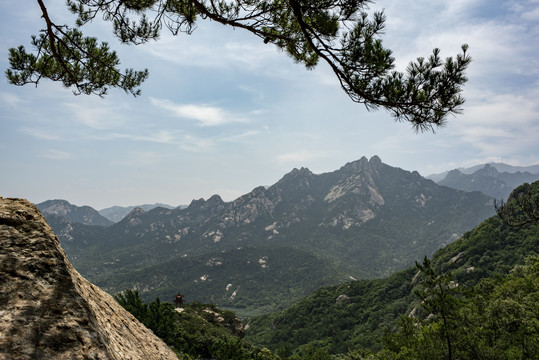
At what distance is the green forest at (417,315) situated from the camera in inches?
515

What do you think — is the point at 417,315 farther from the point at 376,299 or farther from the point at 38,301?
the point at 38,301

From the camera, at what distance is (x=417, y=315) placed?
1721 inches

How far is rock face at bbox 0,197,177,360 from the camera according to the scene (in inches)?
96.6

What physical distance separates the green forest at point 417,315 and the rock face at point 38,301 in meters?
10.4

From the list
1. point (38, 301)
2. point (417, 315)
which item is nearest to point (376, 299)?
point (417, 315)

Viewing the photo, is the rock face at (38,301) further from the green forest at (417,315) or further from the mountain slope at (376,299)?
the mountain slope at (376,299)

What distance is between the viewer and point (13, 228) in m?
3.29

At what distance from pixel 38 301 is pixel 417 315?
5469 cm

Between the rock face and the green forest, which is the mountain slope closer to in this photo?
the green forest

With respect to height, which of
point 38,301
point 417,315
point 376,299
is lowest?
point 376,299

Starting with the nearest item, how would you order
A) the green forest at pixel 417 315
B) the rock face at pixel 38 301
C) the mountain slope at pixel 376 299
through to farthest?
the rock face at pixel 38 301 < the green forest at pixel 417 315 < the mountain slope at pixel 376 299

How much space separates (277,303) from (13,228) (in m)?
176

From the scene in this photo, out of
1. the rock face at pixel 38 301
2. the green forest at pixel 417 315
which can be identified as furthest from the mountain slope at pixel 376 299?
the rock face at pixel 38 301

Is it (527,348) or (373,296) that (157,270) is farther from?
(527,348)
